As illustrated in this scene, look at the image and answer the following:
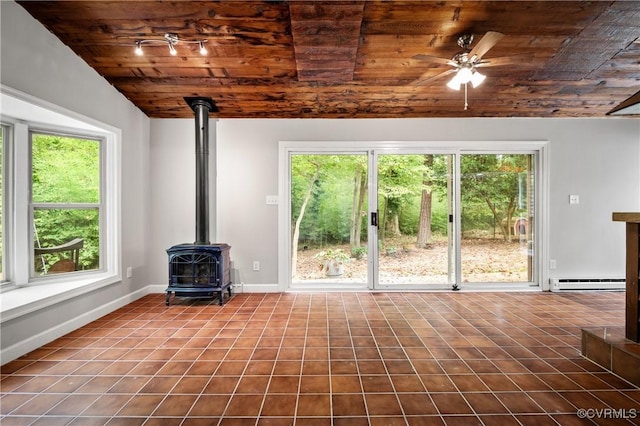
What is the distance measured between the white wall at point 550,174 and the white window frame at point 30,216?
29.6 inches

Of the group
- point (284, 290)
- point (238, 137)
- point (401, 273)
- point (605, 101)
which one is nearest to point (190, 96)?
point (238, 137)

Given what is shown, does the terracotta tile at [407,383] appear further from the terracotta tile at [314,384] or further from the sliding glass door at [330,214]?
the sliding glass door at [330,214]

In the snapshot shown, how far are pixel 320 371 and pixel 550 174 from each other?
4140 millimetres

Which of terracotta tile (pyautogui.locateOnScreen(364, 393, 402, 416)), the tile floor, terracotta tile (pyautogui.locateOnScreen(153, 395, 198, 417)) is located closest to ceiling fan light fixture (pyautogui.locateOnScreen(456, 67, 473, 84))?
the tile floor

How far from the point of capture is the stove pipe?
3.63m

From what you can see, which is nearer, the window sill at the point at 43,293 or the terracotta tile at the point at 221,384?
the terracotta tile at the point at 221,384

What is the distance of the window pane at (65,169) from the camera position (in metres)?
3.04

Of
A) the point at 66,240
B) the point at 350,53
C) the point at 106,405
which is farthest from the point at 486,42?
the point at 66,240

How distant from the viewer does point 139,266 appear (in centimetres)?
388

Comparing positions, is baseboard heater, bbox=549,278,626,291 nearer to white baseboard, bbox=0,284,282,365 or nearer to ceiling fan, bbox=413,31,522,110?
ceiling fan, bbox=413,31,522,110

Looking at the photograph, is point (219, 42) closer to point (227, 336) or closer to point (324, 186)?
point (324, 186)

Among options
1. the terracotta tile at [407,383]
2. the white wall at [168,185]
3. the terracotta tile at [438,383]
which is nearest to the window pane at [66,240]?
the white wall at [168,185]

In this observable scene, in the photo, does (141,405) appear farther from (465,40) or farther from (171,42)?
(465,40)

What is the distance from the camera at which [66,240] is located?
325cm
